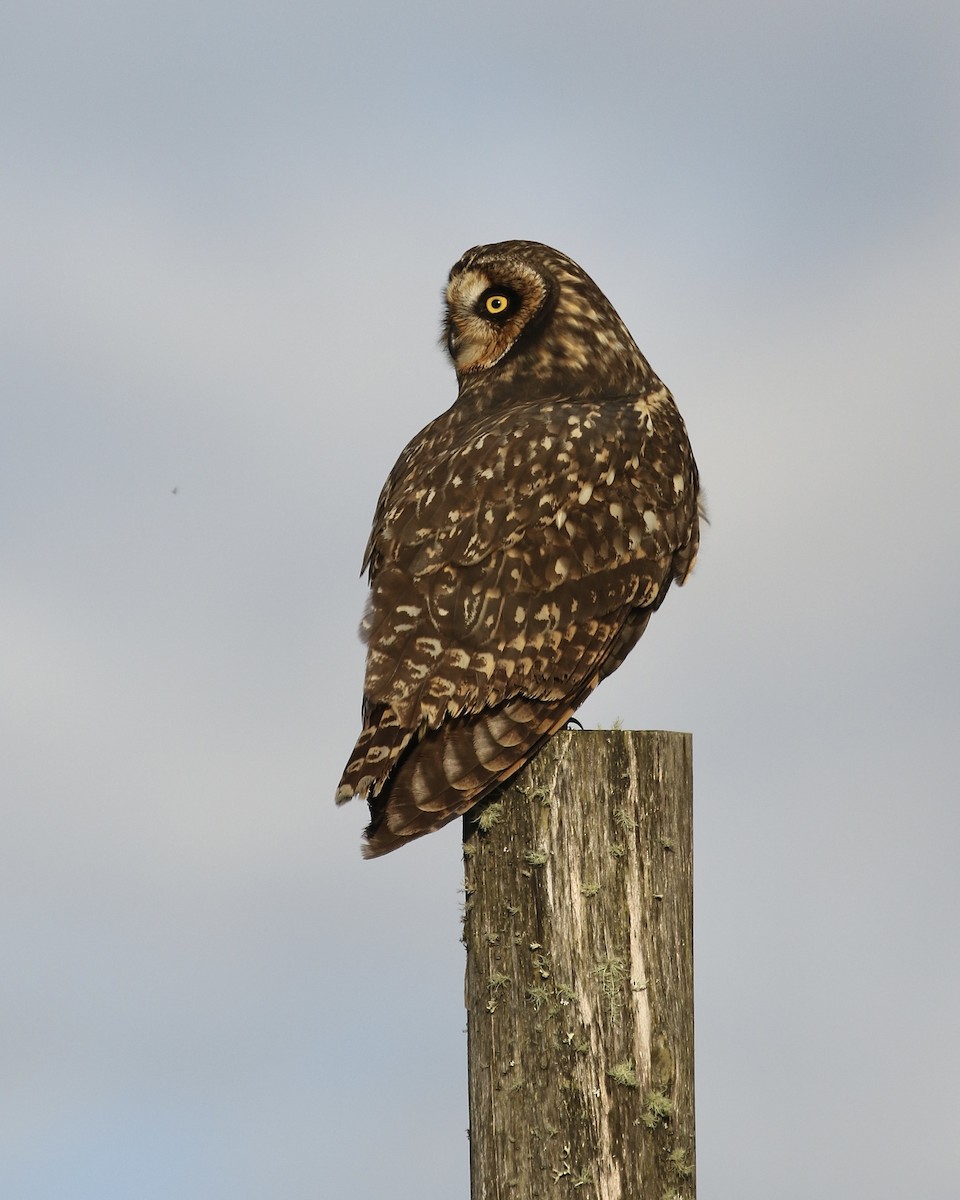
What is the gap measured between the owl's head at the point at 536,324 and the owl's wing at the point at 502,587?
0.52 meters

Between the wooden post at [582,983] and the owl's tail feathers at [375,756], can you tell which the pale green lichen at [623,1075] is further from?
the owl's tail feathers at [375,756]

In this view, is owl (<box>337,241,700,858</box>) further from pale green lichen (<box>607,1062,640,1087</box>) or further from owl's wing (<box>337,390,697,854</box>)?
pale green lichen (<box>607,1062,640,1087</box>)

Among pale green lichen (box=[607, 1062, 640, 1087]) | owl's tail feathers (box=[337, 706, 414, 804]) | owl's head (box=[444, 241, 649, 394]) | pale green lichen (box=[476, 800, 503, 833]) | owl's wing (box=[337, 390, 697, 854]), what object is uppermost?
owl's head (box=[444, 241, 649, 394])

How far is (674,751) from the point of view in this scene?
487 cm

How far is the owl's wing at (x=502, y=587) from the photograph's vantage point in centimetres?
491

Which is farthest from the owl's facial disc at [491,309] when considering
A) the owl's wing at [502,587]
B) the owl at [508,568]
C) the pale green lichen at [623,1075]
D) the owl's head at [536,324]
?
the pale green lichen at [623,1075]

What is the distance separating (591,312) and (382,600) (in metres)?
2.08

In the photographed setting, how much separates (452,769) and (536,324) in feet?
8.58

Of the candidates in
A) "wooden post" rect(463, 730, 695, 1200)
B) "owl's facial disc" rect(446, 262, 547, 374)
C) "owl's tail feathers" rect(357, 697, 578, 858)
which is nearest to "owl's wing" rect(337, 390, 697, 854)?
"owl's tail feathers" rect(357, 697, 578, 858)

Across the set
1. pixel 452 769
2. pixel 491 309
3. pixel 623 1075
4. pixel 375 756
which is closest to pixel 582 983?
pixel 623 1075

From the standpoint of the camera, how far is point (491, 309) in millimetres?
6766

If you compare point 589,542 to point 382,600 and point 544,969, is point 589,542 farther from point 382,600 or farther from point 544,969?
point 544,969

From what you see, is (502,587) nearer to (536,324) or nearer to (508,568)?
(508,568)

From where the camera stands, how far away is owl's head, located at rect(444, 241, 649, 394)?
6535mm
